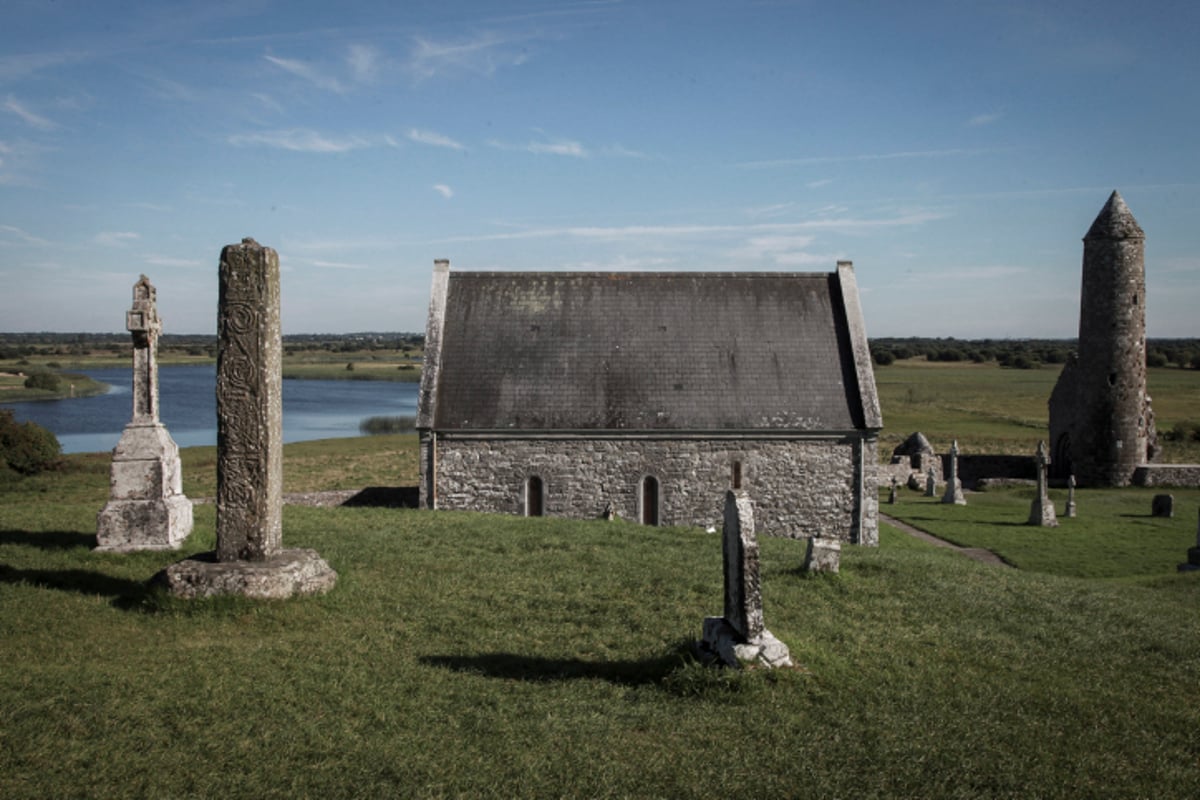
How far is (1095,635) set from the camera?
11461mm

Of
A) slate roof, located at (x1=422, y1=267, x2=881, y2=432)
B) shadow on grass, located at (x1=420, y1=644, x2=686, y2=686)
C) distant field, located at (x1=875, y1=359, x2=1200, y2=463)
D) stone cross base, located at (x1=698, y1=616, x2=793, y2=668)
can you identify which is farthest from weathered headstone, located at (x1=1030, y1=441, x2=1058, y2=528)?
shadow on grass, located at (x1=420, y1=644, x2=686, y2=686)

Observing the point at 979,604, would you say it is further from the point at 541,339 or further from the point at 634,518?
the point at 541,339

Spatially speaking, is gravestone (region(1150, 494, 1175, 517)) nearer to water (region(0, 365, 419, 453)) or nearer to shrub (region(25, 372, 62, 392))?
water (region(0, 365, 419, 453))

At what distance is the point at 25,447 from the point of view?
32.7 meters

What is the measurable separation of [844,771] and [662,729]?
1.59 m

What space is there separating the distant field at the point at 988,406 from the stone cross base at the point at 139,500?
1600 inches

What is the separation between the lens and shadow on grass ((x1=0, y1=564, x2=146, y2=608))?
37.4ft

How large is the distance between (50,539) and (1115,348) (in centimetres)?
4104

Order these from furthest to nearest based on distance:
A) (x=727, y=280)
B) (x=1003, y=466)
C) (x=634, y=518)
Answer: (x=1003, y=466)
(x=727, y=280)
(x=634, y=518)

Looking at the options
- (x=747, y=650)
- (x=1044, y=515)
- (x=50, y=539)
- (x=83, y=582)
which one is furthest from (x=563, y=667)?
(x=1044, y=515)

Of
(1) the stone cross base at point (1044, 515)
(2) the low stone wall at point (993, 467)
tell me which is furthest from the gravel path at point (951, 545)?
(2) the low stone wall at point (993, 467)

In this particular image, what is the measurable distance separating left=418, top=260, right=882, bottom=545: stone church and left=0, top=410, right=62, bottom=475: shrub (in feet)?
59.2

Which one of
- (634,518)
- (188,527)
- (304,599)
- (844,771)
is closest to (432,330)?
(634,518)

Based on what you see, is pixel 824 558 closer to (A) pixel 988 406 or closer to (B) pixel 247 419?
(B) pixel 247 419
